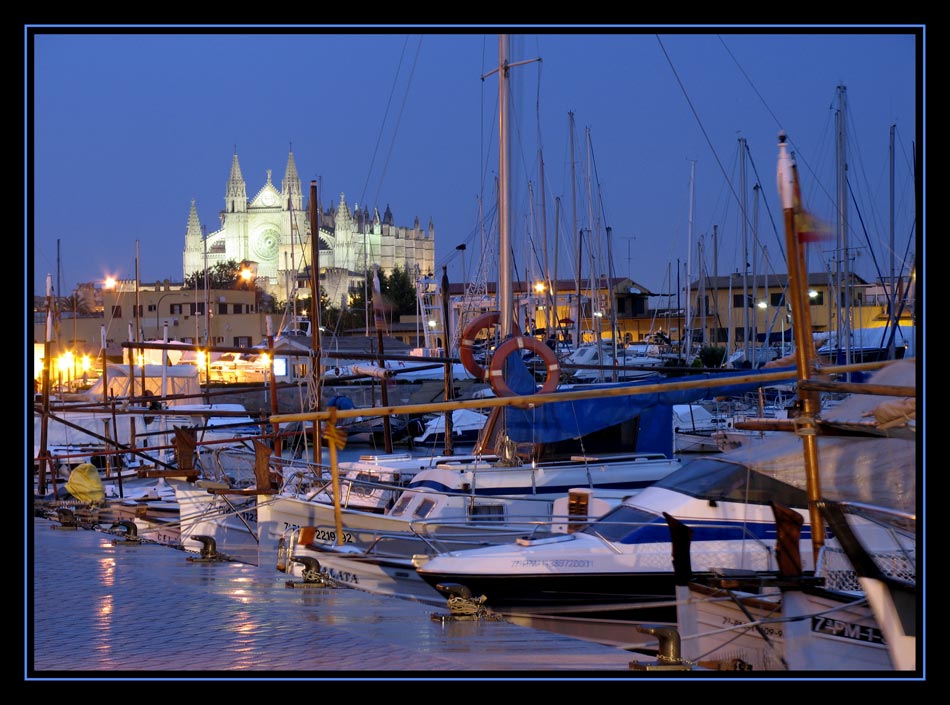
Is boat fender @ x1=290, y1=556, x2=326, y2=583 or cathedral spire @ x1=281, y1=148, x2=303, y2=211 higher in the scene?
cathedral spire @ x1=281, y1=148, x2=303, y2=211

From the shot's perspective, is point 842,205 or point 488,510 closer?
point 488,510

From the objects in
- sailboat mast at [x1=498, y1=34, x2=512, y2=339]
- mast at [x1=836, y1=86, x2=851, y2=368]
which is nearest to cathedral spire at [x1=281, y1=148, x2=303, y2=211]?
mast at [x1=836, y1=86, x2=851, y2=368]

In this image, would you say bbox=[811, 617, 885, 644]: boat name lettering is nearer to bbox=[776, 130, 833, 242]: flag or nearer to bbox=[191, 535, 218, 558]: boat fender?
bbox=[776, 130, 833, 242]: flag

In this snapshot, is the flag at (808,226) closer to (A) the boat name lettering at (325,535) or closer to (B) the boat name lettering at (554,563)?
(B) the boat name lettering at (554,563)

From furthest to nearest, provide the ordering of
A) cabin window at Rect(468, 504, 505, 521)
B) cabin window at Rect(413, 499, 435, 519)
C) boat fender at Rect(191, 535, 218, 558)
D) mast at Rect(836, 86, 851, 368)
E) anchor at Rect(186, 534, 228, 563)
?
mast at Rect(836, 86, 851, 368)
cabin window at Rect(413, 499, 435, 519)
cabin window at Rect(468, 504, 505, 521)
boat fender at Rect(191, 535, 218, 558)
anchor at Rect(186, 534, 228, 563)

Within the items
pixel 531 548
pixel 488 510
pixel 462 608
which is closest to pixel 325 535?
pixel 488 510

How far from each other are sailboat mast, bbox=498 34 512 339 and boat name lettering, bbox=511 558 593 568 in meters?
4.21

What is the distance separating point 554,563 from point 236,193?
15417 cm

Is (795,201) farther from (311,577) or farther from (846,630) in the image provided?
(311,577)

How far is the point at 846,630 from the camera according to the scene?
6961 millimetres

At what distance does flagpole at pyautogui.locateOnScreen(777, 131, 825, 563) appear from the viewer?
6.04 metres

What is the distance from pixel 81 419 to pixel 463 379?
609 inches
